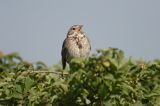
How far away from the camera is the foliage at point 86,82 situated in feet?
17.0

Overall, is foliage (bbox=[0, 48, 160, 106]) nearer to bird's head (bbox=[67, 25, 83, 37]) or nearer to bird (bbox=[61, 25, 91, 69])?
bird (bbox=[61, 25, 91, 69])

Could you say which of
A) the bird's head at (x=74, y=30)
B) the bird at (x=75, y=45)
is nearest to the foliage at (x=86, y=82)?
the bird at (x=75, y=45)

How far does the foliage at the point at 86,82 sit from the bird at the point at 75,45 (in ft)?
14.8

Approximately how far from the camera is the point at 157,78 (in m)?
6.05

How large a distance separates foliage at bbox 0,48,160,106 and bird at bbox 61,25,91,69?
14.8ft

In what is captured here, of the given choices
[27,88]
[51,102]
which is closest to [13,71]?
[27,88]

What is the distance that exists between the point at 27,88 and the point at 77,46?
17.3ft

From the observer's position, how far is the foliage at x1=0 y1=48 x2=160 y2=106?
5.18 meters

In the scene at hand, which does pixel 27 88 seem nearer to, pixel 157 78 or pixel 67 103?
pixel 67 103

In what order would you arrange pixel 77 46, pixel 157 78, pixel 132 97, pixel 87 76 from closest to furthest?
pixel 87 76 < pixel 132 97 < pixel 157 78 < pixel 77 46

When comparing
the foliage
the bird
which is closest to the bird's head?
the bird

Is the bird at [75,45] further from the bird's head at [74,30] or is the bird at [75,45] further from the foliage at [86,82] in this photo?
the foliage at [86,82]

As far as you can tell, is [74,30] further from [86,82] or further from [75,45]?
[86,82]

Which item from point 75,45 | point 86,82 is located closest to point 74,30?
point 75,45
